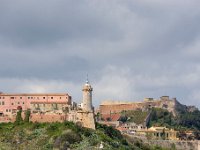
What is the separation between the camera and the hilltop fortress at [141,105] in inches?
5108

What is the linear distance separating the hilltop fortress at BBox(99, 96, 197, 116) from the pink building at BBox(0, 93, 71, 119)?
32.6 meters

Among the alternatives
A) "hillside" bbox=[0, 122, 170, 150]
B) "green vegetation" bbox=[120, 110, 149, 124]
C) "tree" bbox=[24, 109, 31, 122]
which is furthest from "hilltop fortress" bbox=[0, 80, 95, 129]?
"green vegetation" bbox=[120, 110, 149, 124]

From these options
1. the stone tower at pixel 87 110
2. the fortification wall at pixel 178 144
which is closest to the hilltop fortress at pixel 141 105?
the fortification wall at pixel 178 144

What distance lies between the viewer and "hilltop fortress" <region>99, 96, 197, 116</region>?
130 m

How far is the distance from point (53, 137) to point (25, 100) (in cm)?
2066

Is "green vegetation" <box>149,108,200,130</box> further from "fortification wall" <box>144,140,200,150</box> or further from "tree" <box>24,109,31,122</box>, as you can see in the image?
"tree" <box>24,109,31,122</box>

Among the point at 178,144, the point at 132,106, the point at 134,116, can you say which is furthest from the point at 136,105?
the point at 178,144

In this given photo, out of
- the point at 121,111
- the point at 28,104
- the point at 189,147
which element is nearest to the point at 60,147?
the point at 28,104


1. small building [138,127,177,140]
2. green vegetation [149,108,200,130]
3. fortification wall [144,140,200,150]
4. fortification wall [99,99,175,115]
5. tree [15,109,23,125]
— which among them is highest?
fortification wall [99,99,175,115]

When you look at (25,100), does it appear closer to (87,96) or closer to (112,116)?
(87,96)

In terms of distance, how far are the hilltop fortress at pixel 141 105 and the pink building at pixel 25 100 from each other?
32.6 metres

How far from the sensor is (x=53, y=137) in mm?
76938

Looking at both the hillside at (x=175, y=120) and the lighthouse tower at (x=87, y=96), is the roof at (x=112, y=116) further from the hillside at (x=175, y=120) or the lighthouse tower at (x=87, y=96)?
the lighthouse tower at (x=87, y=96)

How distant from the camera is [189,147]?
11606 centimetres
